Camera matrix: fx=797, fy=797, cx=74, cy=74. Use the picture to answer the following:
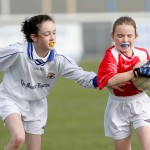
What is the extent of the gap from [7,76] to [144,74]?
1716 millimetres

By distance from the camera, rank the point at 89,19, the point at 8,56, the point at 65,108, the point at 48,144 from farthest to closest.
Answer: the point at 89,19 → the point at 65,108 → the point at 48,144 → the point at 8,56

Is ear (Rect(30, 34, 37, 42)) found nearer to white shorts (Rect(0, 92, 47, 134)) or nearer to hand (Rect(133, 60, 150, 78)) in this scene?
white shorts (Rect(0, 92, 47, 134))

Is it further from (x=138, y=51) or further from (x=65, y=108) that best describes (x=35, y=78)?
(x=65, y=108)

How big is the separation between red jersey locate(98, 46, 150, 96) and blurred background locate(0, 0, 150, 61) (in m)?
17.2

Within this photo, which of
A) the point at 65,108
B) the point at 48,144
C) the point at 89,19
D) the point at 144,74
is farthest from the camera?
the point at 89,19

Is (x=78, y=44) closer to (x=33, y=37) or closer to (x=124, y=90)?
(x=33, y=37)

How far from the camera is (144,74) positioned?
8125mm

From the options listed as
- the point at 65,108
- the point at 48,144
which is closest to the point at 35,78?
the point at 48,144

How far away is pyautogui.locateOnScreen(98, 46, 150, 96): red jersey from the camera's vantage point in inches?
327

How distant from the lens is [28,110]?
893cm

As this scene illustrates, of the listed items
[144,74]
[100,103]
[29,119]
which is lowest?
[100,103]

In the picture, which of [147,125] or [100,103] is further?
[100,103]

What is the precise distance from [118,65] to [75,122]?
6334 mm

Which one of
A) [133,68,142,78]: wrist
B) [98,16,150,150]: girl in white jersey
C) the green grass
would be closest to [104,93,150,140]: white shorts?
[98,16,150,150]: girl in white jersey
